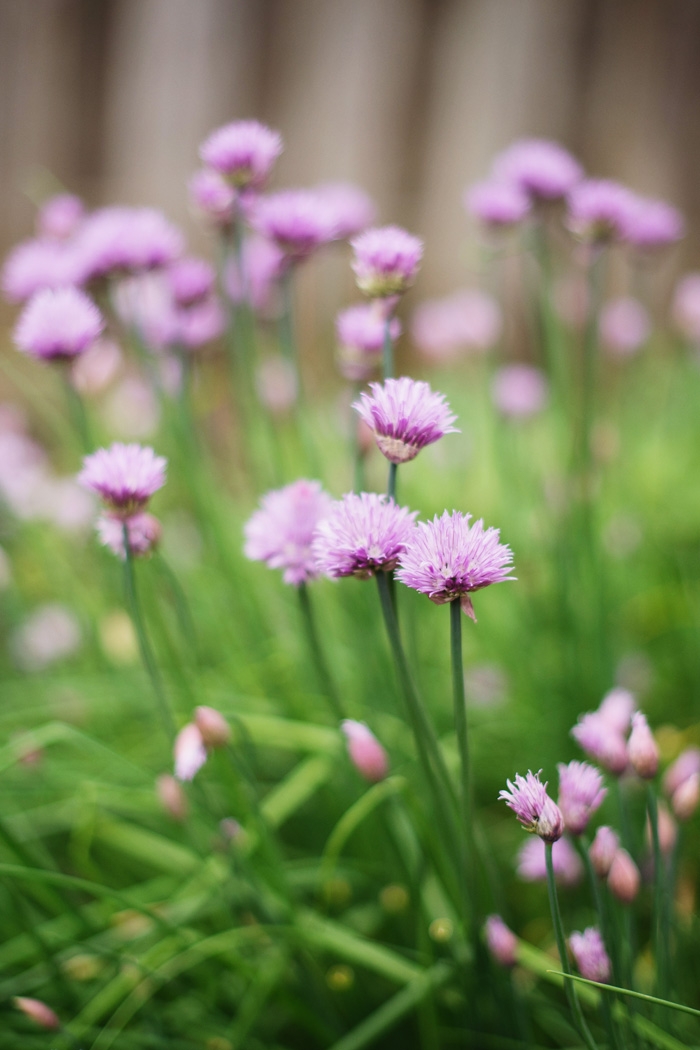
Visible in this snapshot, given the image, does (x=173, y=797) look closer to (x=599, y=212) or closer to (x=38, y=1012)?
(x=38, y=1012)

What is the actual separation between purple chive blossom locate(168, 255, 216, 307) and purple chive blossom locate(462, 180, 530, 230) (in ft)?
1.22

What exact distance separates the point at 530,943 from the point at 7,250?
3297mm

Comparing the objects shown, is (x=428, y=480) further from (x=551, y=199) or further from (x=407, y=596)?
(x=407, y=596)

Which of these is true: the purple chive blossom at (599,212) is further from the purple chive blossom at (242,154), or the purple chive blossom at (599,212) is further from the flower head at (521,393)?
the flower head at (521,393)

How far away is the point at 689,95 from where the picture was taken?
9.46 ft

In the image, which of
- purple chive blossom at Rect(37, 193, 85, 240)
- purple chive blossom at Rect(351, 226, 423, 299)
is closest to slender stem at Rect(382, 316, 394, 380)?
purple chive blossom at Rect(351, 226, 423, 299)

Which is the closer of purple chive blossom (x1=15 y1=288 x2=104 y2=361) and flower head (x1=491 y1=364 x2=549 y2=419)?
purple chive blossom (x1=15 y1=288 x2=104 y2=361)

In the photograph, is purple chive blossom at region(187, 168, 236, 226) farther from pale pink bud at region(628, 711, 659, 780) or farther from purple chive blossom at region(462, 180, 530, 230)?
pale pink bud at region(628, 711, 659, 780)

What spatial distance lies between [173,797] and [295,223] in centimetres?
60

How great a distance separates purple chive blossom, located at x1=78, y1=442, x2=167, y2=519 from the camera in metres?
0.62

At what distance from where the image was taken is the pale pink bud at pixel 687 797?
634 mm

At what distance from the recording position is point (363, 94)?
3016 millimetres

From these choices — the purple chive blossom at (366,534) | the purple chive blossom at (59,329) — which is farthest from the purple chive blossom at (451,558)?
the purple chive blossom at (59,329)

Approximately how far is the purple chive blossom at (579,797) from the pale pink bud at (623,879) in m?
0.07
